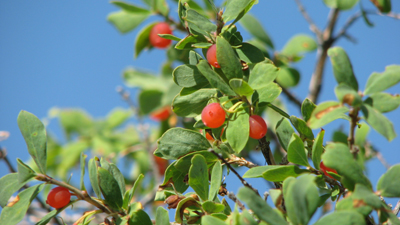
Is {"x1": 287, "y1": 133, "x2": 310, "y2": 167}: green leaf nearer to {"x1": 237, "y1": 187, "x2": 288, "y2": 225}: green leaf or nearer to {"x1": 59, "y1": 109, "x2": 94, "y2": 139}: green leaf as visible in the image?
{"x1": 237, "y1": 187, "x2": 288, "y2": 225}: green leaf

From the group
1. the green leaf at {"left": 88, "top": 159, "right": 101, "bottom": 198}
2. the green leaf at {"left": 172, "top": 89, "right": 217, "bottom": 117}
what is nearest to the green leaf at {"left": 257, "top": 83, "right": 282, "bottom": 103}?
Answer: the green leaf at {"left": 172, "top": 89, "right": 217, "bottom": 117}

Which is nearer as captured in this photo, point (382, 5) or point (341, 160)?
point (341, 160)

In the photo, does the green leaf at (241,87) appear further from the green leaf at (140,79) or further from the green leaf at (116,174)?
the green leaf at (140,79)

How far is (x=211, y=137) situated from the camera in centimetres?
101

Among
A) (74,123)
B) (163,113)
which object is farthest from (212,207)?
(74,123)

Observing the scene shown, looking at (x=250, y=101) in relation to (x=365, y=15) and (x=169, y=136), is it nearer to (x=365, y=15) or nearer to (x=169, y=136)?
(x=169, y=136)

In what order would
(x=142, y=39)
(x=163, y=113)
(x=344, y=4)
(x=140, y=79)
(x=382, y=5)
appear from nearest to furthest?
(x=382, y=5)
(x=142, y=39)
(x=344, y=4)
(x=163, y=113)
(x=140, y=79)

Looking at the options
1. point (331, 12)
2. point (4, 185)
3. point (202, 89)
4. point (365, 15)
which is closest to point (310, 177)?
point (202, 89)

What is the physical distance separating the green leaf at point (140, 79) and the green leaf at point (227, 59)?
6.83 feet

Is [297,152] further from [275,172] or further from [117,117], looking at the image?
[117,117]

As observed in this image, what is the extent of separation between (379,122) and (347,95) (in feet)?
0.23

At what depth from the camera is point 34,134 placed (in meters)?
0.90

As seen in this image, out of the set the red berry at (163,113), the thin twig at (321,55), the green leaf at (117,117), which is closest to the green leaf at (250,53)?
the thin twig at (321,55)

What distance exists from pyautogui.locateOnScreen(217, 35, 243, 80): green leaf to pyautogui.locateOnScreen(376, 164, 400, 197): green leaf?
36 centimetres
